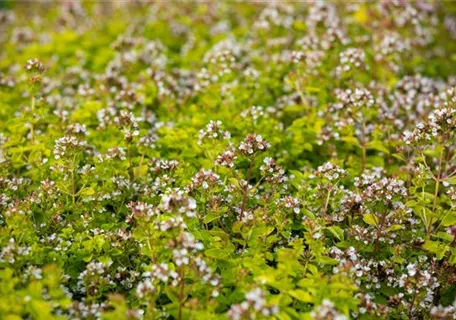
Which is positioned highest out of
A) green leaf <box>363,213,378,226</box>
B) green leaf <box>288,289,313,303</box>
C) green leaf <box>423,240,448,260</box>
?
green leaf <box>288,289,313,303</box>

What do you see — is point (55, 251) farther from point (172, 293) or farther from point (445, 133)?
point (445, 133)

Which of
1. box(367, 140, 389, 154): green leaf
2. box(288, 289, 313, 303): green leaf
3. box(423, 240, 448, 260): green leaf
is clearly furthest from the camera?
box(367, 140, 389, 154): green leaf

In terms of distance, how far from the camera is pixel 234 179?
4.90m

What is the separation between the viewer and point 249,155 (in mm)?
4895

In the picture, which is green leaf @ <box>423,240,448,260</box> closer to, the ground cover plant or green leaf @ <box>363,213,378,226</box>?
the ground cover plant

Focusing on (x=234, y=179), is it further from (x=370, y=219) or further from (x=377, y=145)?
(x=377, y=145)

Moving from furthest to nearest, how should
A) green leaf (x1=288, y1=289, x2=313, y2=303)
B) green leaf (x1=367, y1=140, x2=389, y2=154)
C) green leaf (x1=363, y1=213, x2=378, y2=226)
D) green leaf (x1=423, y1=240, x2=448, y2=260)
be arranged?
green leaf (x1=367, y1=140, x2=389, y2=154), green leaf (x1=363, y1=213, x2=378, y2=226), green leaf (x1=423, y1=240, x2=448, y2=260), green leaf (x1=288, y1=289, x2=313, y2=303)

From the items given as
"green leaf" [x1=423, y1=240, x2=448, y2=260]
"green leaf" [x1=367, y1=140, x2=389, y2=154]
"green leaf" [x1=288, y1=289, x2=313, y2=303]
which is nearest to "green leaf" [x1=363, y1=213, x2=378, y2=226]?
"green leaf" [x1=423, y1=240, x2=448, y2=260]

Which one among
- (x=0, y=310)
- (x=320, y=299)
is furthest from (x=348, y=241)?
(x=0, y=310)

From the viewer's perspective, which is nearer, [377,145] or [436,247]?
[436,247]

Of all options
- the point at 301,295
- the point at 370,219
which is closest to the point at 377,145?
the point at 370,219

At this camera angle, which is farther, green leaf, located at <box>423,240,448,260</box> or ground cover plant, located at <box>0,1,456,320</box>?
green leaf, located at <box>423,240,448,260</box>

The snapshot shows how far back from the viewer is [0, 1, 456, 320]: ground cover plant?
403 cm

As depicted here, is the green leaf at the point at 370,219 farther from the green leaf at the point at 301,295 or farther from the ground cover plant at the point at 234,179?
the green leaf at the point at 301,295
